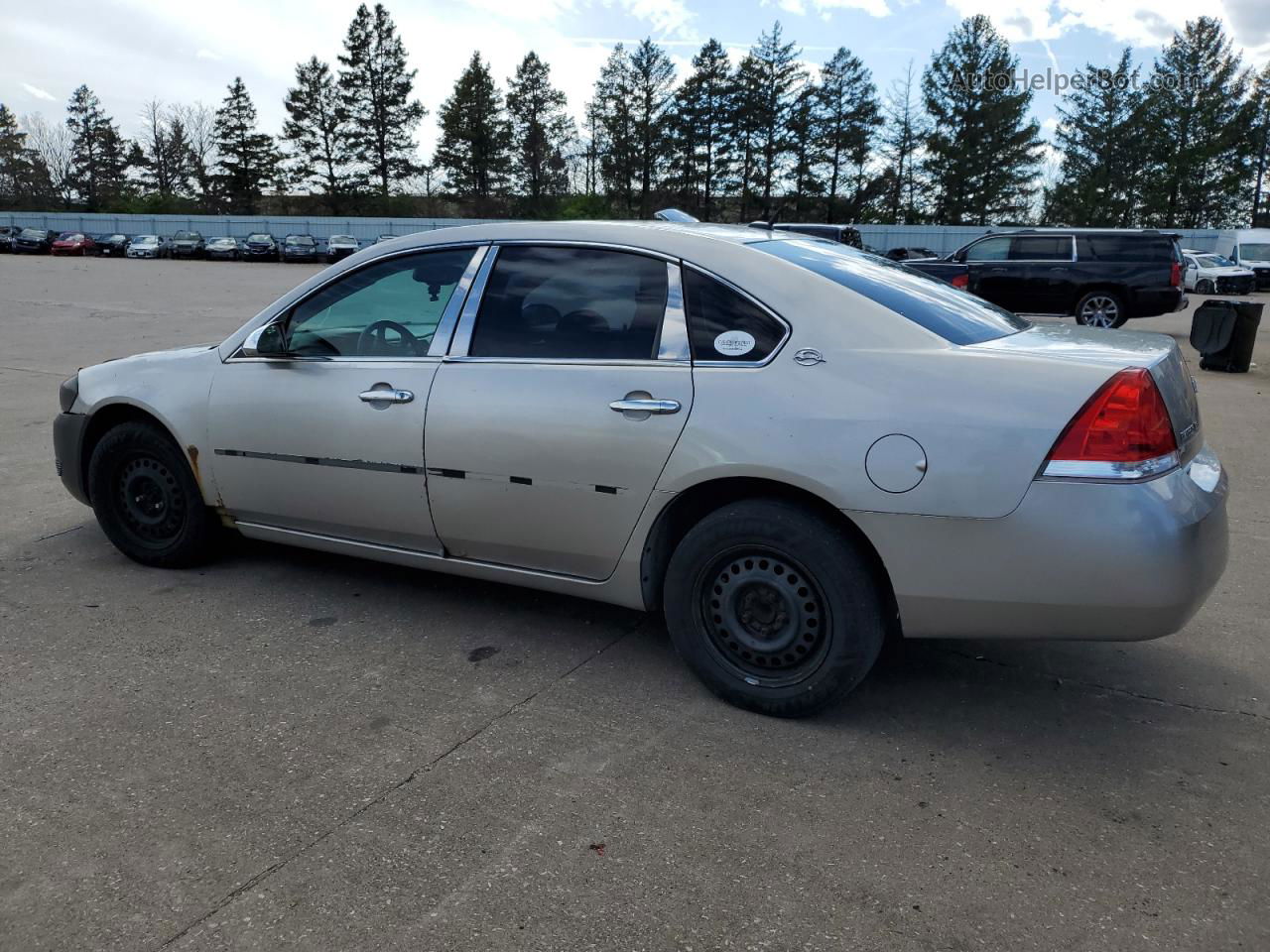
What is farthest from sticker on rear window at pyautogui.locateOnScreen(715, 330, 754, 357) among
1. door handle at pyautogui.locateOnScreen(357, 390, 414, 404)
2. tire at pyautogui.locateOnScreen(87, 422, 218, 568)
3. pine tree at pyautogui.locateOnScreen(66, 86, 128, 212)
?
pine tree at pyautogui.locateOnScreen(66, 86, 128, 212)

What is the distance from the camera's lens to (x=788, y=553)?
3.12 meters

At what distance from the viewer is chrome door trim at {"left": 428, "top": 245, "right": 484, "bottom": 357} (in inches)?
151

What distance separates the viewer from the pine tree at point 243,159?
73.6 metres

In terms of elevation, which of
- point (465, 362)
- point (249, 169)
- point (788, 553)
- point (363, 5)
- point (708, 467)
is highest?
point (363, 5)

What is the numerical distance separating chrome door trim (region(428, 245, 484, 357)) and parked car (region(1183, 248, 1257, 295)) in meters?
31.8

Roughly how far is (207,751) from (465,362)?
159 cm

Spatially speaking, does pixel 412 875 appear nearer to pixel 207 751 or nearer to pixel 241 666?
pixel 207 751

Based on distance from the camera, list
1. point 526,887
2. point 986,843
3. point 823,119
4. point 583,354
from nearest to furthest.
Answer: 1. point 526,887
2. point 986,843
3. point 583,354
4. point 823,119

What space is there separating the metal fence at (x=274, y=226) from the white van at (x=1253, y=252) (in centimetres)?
1307

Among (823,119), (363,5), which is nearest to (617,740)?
(823,119)

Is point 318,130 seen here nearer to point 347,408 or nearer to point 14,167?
point 14,167

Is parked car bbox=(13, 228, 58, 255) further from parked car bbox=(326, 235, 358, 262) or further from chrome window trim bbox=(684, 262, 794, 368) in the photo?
chrome window trim bbox=(684, 262, 794, 368)

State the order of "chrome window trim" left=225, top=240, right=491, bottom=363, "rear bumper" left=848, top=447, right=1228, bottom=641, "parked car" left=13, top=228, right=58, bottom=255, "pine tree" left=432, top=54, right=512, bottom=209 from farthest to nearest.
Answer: "pine tree" left=432, top=54, right=512, bottom=209 < "parked car" left=13, top=228, right=58, bottom=255 < "chrome window trim" left=225, top=240, right=491, bottom=363 < "rear bumper" left=848, top=447, right=1228, bottom=641

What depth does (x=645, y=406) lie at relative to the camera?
331cm
